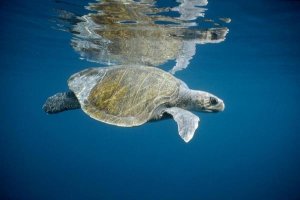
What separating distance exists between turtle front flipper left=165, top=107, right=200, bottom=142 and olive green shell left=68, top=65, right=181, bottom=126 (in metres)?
0.66

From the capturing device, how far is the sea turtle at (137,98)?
614cm

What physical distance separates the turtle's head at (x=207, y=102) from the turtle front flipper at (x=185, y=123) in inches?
28.2

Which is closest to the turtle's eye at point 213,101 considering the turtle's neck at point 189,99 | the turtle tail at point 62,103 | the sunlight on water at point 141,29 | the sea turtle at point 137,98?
the sea turtle at point 137,98

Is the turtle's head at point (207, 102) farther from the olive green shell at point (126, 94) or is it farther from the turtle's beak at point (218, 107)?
the olive green shell at point (126, 94)

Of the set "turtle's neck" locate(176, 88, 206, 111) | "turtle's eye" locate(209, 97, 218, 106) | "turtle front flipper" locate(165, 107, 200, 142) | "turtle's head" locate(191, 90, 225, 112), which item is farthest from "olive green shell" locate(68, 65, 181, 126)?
"turtle's eye" locate(209, 97, 218, 106)

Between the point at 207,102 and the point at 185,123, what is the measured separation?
124 cm

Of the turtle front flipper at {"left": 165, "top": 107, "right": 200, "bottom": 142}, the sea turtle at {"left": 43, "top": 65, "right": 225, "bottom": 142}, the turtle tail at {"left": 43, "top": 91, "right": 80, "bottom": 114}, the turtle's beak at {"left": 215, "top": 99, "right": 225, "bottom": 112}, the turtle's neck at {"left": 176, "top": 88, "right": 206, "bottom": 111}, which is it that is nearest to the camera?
the turtle front flipper at {"left": 165, "top": 107, "right": 200, "bottom": 142}

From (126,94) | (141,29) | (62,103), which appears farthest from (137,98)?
(141,29)

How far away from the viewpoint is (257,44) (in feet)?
53.5

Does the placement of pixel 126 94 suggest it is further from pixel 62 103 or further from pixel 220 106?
pixel 62 103

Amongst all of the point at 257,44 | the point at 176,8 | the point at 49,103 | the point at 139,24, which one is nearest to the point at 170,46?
the point at 139,24

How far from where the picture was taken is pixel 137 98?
6473 mm

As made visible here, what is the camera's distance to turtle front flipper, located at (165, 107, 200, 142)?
5.06 metres

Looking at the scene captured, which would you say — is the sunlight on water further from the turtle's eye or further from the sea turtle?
the turtle's eye
